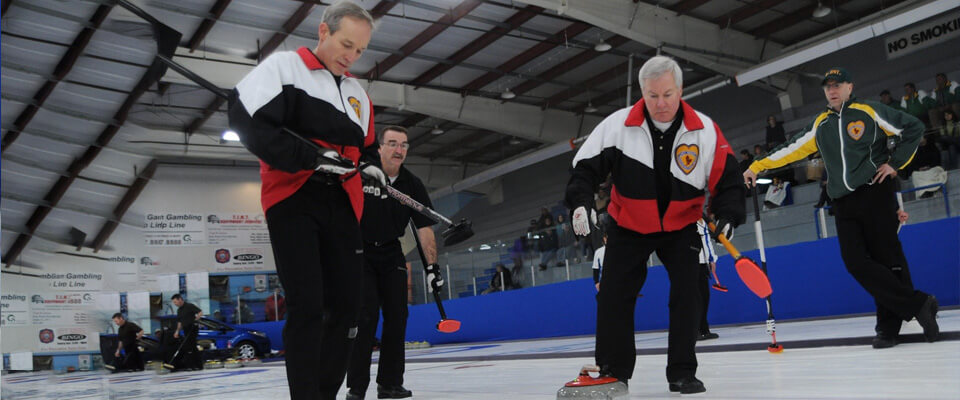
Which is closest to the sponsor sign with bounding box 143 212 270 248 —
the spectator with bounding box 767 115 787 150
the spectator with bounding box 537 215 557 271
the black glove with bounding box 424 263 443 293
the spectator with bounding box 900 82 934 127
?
the spectator with bounding box 537 215 557 271

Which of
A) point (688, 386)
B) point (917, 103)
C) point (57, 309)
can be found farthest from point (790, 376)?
point (917, 103)

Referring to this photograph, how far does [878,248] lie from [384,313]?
9.48 ft

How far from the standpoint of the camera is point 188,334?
13695mm

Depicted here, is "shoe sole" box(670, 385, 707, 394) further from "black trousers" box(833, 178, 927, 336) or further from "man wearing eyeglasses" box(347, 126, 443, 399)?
"black trousers" box(833, 178, 927, 336)

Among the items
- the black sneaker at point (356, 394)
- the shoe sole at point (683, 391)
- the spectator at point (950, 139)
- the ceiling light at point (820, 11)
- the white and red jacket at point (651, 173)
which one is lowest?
the black sneaker at point (356, 394)

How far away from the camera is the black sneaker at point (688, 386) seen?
113 inches

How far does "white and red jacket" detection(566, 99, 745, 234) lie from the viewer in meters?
3.05

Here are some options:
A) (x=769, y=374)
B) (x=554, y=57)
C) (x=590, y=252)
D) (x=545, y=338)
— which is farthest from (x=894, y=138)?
(x=554, y=57)

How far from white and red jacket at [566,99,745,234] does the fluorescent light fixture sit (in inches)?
465

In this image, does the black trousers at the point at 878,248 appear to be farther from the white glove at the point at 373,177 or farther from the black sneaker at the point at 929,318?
the white glove at the point at 373,177

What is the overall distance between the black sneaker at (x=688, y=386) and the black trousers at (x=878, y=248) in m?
1.89

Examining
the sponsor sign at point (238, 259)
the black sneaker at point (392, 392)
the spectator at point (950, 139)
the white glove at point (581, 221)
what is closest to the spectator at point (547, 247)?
the spectator at point (950, 139)

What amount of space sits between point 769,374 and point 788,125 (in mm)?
16126

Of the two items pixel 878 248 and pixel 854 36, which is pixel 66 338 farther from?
pixel 854 36
